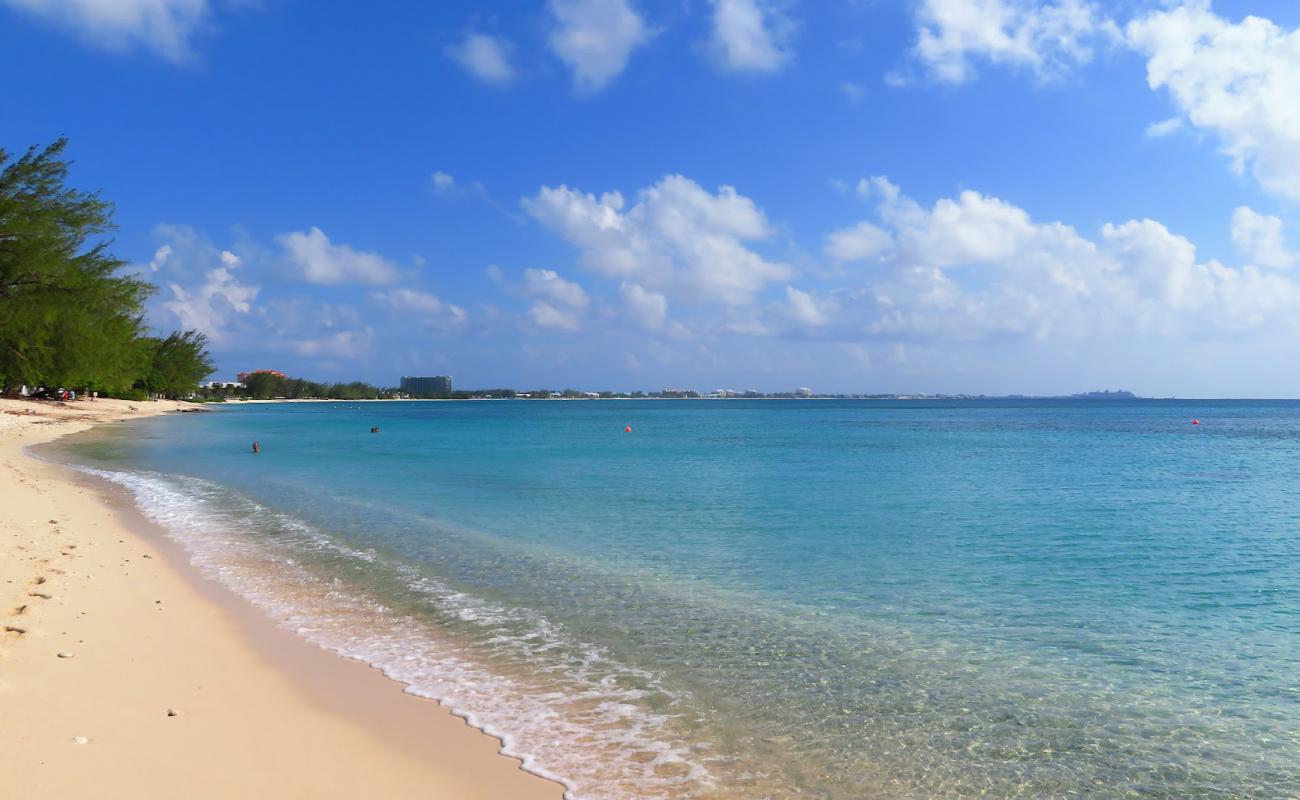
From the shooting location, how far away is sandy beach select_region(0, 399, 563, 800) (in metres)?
4.99

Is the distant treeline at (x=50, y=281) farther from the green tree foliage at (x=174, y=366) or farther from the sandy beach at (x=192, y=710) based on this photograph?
the green tree foliage at (x=174, y=366)

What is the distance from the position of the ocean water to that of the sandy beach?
0.52m

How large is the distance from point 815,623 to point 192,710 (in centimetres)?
658

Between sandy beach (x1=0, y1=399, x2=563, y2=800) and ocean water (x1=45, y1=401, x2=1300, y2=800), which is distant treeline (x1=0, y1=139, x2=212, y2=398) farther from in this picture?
sandy beach (x1=0, y1=399, x2=563, y2=800)

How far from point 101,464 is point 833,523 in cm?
2732

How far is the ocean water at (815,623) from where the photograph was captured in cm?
586

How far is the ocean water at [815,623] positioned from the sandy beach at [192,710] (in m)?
0.52

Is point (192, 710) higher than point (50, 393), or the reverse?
point (50, 393)

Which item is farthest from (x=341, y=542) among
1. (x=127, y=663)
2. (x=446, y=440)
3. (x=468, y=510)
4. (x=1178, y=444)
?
(x=1178, y=444)

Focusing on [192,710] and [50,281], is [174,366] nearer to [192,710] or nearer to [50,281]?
[50,281]

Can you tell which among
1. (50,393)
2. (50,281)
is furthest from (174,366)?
(50,281)

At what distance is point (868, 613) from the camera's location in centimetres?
1002

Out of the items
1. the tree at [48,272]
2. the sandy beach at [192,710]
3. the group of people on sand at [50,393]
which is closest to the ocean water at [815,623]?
the sandy beach at [192,710]

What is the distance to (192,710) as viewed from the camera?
6160mm
